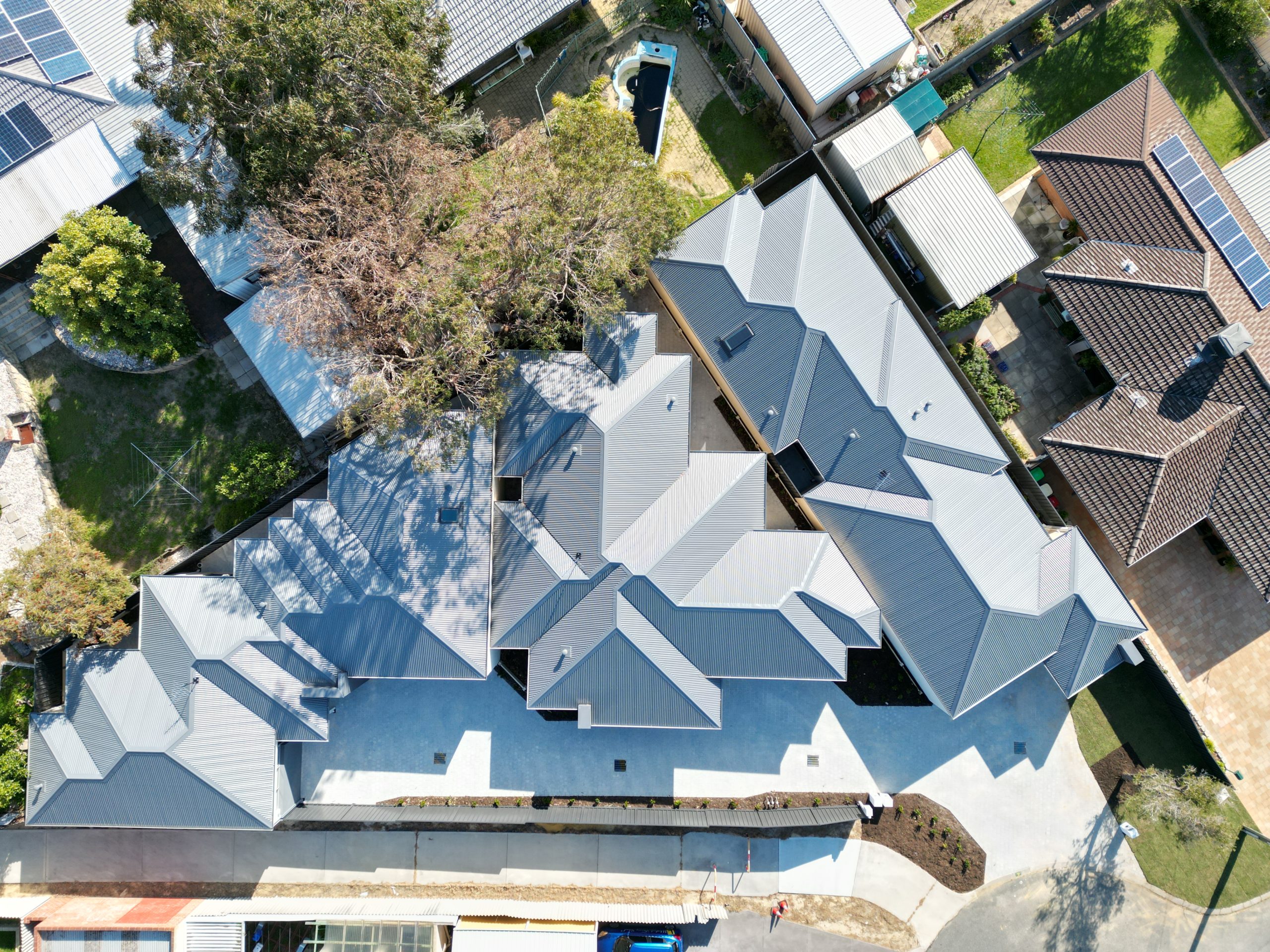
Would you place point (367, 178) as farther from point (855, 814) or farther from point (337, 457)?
point (855, 814)

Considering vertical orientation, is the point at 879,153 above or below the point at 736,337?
above

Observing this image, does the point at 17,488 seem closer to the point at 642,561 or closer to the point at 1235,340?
the point at 642,561

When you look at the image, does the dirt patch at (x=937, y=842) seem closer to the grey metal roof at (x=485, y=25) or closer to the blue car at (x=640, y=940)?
the blue car at (x=640, y=940)

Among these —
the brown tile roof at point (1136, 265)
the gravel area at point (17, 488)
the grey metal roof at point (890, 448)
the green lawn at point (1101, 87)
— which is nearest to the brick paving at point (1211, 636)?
the grey metal roof at point (890, 448)

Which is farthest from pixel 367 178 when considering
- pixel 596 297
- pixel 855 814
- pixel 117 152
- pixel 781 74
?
pixel 855 814

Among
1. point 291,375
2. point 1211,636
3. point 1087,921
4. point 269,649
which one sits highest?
point 291,375

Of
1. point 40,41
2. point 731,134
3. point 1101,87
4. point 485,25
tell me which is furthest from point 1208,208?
point 40,41

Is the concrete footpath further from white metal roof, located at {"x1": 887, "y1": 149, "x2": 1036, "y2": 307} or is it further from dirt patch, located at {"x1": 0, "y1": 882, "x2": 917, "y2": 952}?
white metal roof, located at {"x1": 887, "y1": 149, "x2": 1036, "y2": 307}
